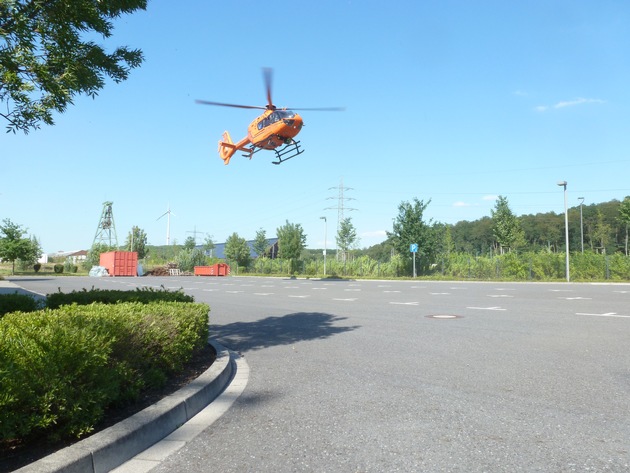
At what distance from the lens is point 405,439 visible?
12.3 feet

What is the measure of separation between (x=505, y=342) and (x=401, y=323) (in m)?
2.92

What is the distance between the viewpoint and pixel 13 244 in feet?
155

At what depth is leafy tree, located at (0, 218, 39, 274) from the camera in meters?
47.1

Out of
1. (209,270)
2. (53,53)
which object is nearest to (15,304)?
(53,53)

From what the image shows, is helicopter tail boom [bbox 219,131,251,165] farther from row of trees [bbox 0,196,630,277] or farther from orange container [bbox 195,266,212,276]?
orange container [bbox 195,266,212,276]

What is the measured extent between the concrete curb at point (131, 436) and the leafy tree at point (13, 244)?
164 ft

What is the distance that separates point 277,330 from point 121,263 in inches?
1730

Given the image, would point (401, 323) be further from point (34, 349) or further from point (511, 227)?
point (511, 227)

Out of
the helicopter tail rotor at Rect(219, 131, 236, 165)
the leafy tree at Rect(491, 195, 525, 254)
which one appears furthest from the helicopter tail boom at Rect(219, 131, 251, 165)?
the leafy tree at Rect(491, 195, 525, 254)

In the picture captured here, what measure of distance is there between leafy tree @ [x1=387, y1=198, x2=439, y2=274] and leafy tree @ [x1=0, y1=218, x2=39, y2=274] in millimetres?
34140

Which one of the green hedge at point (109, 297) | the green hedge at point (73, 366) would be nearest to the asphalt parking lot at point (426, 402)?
the green hedge at point (73, 366)

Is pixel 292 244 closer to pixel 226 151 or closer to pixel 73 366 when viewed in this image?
pixel 226 151

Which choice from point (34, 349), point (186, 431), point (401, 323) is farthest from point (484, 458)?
point (401, 323)

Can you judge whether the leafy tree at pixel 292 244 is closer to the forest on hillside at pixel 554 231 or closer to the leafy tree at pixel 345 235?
the leafy tree at pixel 345 235
